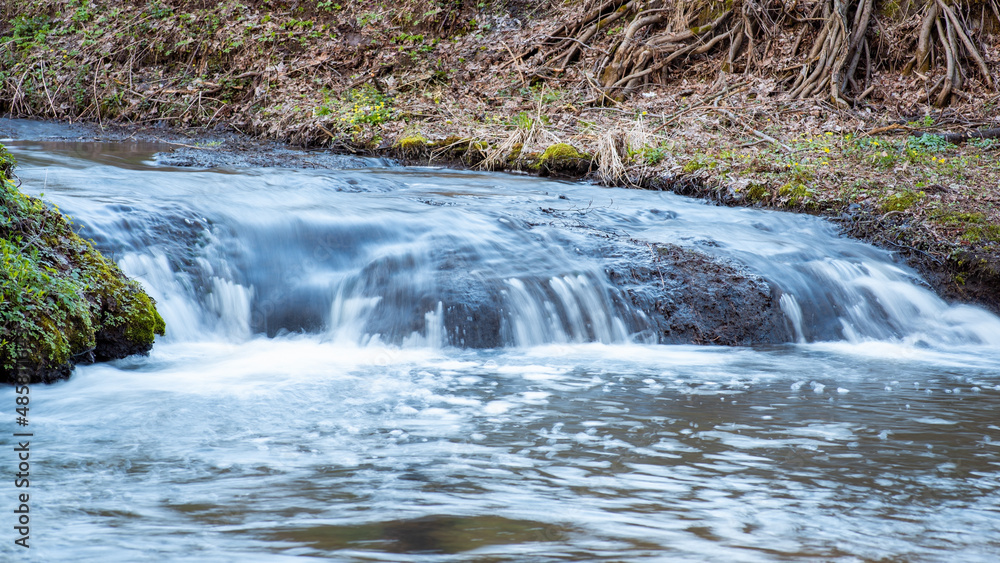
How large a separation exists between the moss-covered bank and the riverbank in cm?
659

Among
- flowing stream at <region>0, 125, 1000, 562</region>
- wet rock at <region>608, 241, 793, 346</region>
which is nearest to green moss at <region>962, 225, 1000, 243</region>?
flowing stream at <region>0, 125, 1000, 562</region>

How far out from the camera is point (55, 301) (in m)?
4.43

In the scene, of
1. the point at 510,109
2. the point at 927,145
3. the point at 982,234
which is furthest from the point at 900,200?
the point at 510,109

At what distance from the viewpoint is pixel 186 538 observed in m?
2.61

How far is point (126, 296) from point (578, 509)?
346 centimetres

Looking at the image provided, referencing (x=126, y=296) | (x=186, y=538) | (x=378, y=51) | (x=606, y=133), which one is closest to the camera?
(x=186, y=538)

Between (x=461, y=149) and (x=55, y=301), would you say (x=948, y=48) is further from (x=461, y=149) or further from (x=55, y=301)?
(x=55, y=301)

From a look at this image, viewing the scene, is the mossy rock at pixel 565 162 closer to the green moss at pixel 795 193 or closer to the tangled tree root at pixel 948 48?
the green moss at pixel 795 193

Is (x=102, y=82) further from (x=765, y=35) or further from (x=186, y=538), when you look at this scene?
(x=186, y=538)

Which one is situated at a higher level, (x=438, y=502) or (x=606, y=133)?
(x=606, y=133)

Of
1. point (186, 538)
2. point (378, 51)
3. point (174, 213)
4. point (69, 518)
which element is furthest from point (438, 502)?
point (378, 51)

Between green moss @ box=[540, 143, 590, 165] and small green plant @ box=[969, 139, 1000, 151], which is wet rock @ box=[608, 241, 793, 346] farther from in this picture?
small green plant @ box=[969, 139, 1000, 151]

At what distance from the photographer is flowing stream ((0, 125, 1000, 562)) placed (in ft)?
8.89

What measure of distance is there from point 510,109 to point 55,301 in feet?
32.9
